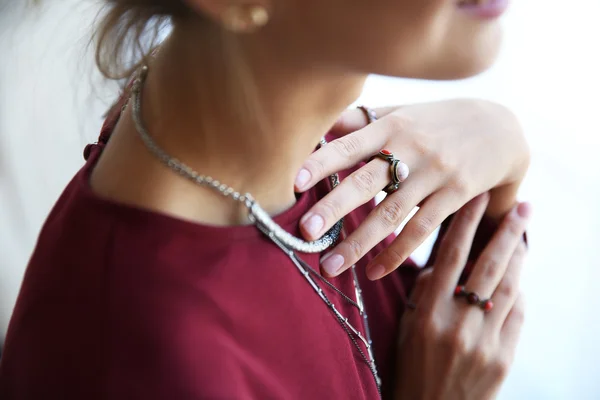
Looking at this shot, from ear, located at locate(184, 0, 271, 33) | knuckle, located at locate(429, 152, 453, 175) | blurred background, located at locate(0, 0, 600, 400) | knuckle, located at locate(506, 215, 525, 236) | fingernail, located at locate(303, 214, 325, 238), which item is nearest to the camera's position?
ear, located at locate(184, 0, 271, 33)

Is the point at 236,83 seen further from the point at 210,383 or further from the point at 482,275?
the point at 482,275

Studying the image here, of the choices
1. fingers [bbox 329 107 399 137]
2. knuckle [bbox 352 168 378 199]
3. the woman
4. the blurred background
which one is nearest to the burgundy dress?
the woman

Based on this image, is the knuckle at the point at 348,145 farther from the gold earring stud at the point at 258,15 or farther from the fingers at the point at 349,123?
the gold earring stud at the point at 258,15

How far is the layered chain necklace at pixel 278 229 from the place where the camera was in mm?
428

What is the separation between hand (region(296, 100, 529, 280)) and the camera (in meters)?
0.54

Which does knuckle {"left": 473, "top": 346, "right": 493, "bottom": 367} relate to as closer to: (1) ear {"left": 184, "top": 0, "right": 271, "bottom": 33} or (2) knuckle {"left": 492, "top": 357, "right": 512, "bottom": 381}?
(2) knuckle {"left": 492, "top": 357, "right": 512, "bottom": 381}

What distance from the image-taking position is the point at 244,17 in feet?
1.20

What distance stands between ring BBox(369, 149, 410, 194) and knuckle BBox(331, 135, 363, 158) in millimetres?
30

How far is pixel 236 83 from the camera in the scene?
15.9 inches

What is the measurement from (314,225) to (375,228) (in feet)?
0.26

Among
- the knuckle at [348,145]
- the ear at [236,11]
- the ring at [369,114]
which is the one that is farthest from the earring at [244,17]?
the ring at [369,114]

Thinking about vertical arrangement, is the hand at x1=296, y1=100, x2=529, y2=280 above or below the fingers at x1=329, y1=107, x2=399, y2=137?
below

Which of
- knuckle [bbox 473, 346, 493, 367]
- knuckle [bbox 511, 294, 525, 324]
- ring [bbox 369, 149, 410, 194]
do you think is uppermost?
ring [bbox 369, 149, 410, 194]

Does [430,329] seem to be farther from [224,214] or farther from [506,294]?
[224,214]
